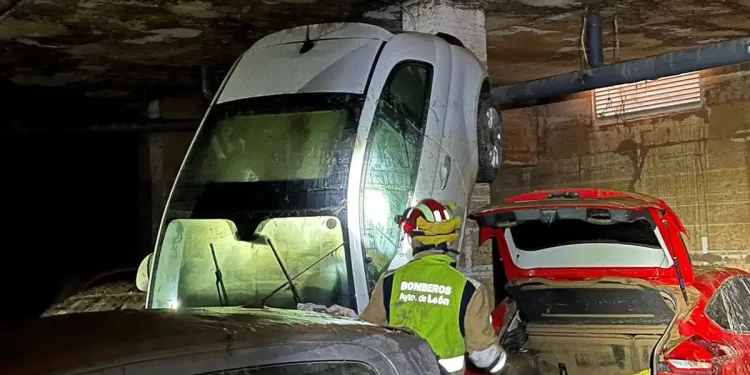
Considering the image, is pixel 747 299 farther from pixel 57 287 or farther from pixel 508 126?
pixel 57 287

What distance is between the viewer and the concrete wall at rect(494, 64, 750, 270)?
31.8ft

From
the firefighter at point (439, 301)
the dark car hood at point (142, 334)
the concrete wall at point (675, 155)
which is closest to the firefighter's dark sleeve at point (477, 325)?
the firefighter at point (439, 301)

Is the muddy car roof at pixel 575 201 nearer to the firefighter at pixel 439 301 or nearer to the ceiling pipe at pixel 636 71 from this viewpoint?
the firefighter at pixel 439 301

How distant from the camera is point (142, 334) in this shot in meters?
2.26

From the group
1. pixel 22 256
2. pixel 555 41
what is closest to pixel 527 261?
pixel 555 41

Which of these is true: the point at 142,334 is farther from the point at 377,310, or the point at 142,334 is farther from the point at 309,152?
the point at 309,152

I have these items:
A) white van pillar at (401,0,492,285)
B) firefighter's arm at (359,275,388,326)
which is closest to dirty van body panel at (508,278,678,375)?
white van pillar at (401,0,492,285)

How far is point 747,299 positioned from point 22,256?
12.0 meters

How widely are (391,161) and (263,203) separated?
33.8 inches

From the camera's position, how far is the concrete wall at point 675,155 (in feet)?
31.8

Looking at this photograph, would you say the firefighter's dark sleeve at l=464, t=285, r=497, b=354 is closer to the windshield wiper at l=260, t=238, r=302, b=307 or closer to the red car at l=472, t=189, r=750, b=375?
the red car at l=472, t=189, r=750, b=375

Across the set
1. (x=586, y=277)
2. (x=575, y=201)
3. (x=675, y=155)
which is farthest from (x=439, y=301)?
(x=675, y=155)

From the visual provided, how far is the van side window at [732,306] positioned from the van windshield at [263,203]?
7.43 feet

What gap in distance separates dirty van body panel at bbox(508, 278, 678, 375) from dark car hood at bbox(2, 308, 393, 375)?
119 inches
